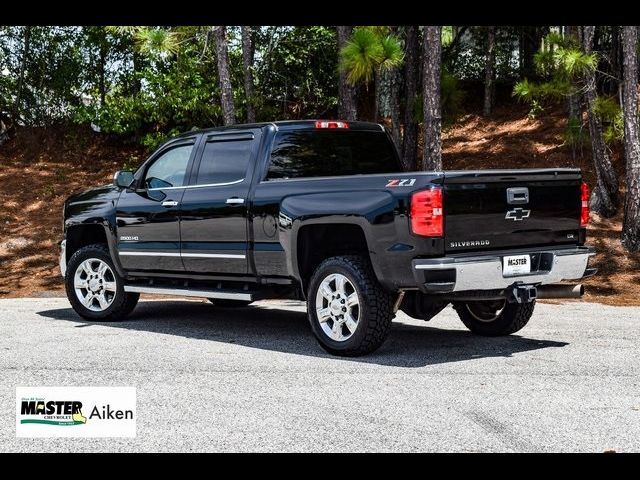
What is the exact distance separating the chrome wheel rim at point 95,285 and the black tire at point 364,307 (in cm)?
336

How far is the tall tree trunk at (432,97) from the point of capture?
1634 cm

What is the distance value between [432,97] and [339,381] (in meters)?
9.88

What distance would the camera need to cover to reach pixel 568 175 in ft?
28.8

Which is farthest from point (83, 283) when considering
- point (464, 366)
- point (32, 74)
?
point (32, 74)

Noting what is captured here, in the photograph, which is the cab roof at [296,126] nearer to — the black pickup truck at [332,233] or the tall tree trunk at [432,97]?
the black pickup truck at [332,233]

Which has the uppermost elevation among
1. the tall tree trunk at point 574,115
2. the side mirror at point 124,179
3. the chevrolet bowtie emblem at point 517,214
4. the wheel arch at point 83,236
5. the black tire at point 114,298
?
the tall tree trunk at point 574,115

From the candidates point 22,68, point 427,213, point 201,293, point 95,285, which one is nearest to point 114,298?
point 95,285

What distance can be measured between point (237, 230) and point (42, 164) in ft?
52.0

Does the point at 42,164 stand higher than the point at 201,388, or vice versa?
the point at 42,164

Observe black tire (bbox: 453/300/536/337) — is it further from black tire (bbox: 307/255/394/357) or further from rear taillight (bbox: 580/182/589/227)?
black tire (bbox: 307/255/394/357)

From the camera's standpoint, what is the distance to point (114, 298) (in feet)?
35.7
